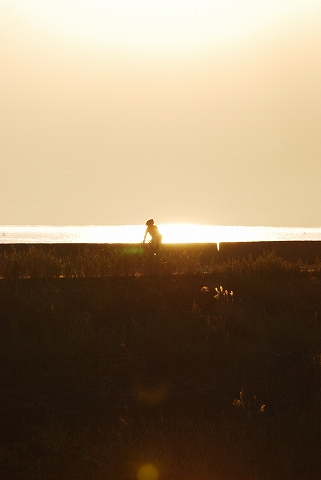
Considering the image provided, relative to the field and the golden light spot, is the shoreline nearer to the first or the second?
the field

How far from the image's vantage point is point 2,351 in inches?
494

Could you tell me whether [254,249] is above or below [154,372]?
above

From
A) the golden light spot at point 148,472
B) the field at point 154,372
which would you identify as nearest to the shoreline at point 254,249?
the field at point 154,372

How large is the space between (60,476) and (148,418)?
11.3ft

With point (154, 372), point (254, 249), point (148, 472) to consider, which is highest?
point (254, 249)

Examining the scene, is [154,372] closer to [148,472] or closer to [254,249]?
[148,472]

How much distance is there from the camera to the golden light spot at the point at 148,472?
7.46 m

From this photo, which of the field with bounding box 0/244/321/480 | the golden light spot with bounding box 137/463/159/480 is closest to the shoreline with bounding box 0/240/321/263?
the field with bounding box 0/244/321/480

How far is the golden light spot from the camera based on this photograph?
7.46m

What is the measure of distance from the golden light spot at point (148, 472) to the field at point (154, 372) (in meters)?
0.01

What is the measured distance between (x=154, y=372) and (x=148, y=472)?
5041mm

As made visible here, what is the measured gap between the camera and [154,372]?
1273cm

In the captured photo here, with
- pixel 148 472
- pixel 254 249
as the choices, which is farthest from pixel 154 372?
pixel 254 249

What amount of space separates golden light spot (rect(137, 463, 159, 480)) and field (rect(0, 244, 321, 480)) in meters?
0.01
